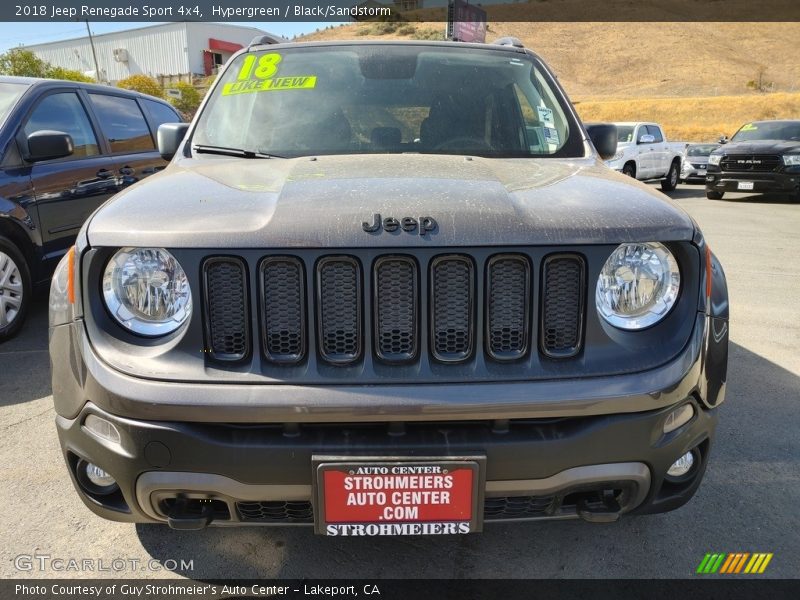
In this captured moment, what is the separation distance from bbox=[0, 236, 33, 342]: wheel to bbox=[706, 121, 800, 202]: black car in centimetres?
1333

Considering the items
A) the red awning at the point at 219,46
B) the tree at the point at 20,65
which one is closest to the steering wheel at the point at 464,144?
the tree at the point at 20,65

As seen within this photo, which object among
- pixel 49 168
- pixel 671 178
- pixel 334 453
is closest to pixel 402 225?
pixel 334 453

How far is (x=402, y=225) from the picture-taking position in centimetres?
169

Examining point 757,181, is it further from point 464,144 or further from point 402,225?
point 402,225

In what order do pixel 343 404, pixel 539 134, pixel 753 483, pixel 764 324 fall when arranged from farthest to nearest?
pixel 764 324
pixel 539 134
pixel 753 483
pixel 343 404

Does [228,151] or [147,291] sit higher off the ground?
[228,151]

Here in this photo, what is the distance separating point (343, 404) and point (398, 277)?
37 centimetres

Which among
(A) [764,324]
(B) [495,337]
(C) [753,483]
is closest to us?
(B) [495,337]

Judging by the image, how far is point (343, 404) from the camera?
164 centimetres

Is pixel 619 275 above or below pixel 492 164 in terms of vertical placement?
below

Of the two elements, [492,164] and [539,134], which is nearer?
[492,164]

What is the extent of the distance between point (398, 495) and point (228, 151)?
1.74m

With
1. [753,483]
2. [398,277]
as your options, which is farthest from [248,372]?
[753,483]

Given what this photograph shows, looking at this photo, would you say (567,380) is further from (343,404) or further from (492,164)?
(492,164)
